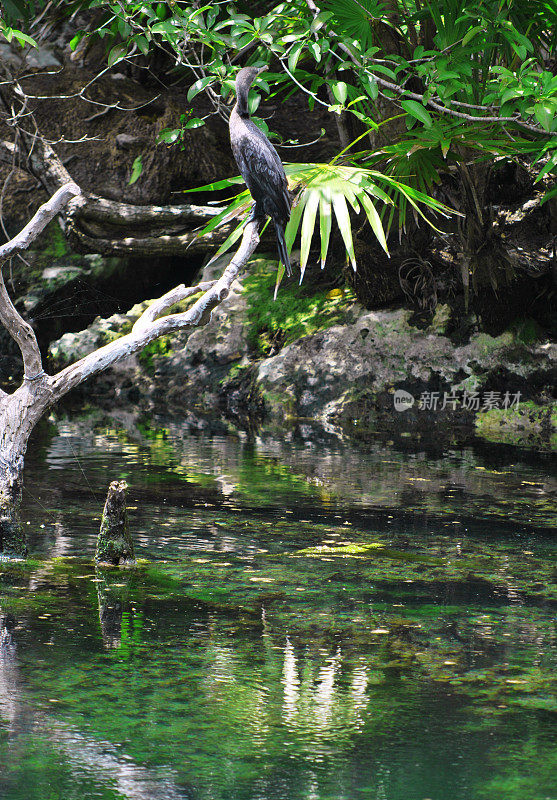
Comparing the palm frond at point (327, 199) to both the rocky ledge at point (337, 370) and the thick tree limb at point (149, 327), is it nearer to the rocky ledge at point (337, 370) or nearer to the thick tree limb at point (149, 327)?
the thick tree limb at point (149, 327)

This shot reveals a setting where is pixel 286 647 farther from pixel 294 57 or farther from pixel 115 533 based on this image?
pixel 294 57

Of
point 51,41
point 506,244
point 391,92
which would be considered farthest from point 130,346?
point 51,41

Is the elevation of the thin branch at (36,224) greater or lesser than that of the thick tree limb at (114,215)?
lesser

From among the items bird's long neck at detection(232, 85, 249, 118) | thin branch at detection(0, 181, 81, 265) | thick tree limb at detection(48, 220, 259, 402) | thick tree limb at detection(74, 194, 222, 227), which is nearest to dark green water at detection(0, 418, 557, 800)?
thick tree limb at detection(48, 220, 259, 402)

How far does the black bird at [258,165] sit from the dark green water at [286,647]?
73.8 inches

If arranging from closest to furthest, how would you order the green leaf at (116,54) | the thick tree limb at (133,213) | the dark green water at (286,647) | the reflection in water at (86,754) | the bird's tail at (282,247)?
1. the reflection in water at (86,754)
2. the dark green water at (286,647)
3. the bird's tail at (282,247)
4. the green leaf at (116,54)
5. the thick tree limb at (133,213)

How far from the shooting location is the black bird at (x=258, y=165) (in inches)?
186

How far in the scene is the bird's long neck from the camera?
496 centimetres

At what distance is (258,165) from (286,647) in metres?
2.39

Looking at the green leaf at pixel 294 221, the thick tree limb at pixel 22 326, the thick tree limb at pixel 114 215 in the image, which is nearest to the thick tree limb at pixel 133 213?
the thick tree limb at pixel 114 215

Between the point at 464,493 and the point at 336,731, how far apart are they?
407 cm

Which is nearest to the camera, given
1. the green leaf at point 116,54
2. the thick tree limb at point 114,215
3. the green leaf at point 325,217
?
the green leaf at point 325,217

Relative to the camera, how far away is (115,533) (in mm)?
4809

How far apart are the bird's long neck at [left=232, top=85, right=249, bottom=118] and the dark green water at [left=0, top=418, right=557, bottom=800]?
2.40m
